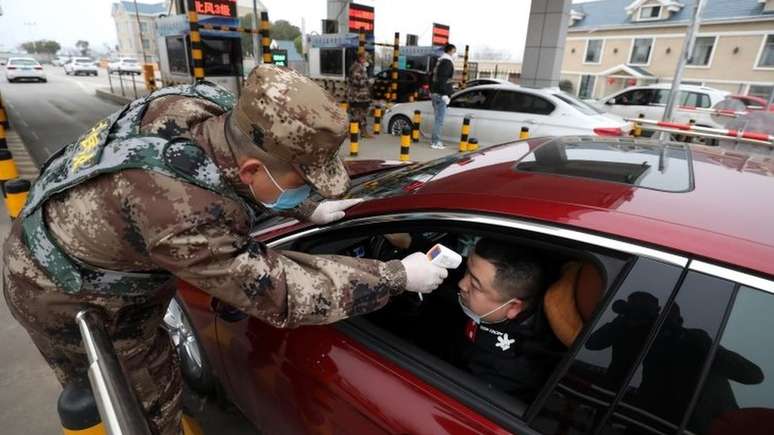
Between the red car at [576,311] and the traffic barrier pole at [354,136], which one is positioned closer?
the red car at [576,311]

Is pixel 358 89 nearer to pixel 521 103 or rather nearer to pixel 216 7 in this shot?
pixel 521 103

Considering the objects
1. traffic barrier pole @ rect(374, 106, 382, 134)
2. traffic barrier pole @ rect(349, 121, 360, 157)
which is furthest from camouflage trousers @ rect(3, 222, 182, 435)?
traffic barrier pole @ rect(374, 106, 382, 134)

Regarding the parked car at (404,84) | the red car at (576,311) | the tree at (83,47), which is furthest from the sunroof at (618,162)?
the tree at (83,47)

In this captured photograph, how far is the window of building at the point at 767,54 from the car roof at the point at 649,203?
3148 centimetres

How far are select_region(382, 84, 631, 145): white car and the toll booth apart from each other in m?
4.50

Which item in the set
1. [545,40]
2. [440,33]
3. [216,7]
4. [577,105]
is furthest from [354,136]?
[440,33]

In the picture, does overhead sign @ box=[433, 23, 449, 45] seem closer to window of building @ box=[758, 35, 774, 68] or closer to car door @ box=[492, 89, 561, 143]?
car door @ box=[492, 89, 561, 143]

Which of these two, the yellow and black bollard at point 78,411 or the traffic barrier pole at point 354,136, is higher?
the yellow and black bollard at point 78,411

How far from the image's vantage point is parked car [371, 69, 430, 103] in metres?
14.6

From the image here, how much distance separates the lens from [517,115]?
7.41 meters

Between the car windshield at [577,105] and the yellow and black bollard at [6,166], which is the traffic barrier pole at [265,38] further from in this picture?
the car windshield at [577,105]

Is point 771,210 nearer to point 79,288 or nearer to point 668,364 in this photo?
point 668,364

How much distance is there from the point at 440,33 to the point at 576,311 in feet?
53.6

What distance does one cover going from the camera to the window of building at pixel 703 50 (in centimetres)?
2684
